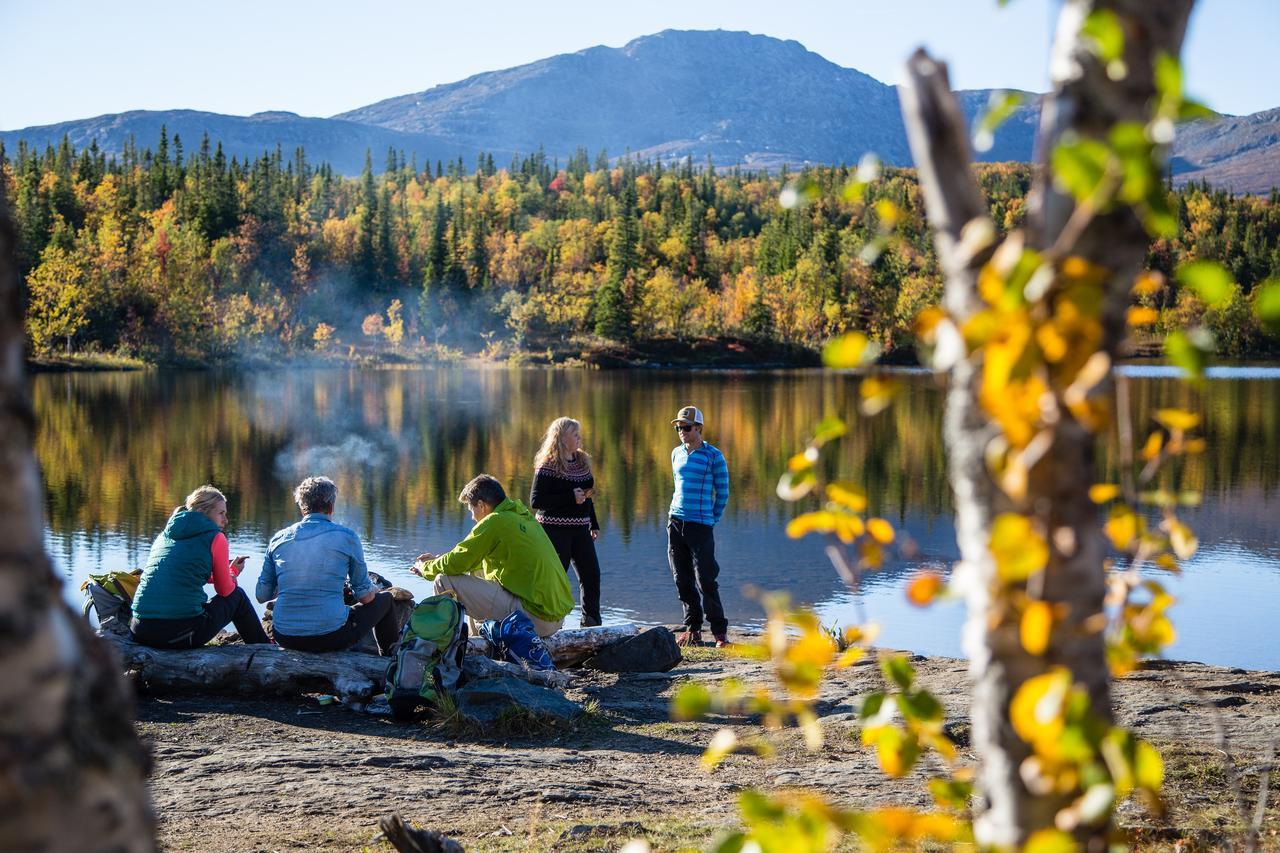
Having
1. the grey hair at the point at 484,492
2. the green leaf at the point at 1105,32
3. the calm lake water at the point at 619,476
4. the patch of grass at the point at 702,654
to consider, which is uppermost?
the green leaf at the point at 1105,32

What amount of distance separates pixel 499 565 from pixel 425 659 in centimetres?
127

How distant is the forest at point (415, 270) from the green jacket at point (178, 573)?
70.0 meters

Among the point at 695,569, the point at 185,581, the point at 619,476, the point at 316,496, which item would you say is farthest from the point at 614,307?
the point at 185,581

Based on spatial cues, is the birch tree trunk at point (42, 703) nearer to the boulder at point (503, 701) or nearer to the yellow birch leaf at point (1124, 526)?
the yellow birch leaf at point (1124, 526)

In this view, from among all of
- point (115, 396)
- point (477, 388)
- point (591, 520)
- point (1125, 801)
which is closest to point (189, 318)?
point (477, 388)

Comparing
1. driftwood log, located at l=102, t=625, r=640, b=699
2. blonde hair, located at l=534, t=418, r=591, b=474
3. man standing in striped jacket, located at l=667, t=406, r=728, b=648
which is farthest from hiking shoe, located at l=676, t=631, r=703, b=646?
driftwood log, located at l=102, t=625, r=640, b=699

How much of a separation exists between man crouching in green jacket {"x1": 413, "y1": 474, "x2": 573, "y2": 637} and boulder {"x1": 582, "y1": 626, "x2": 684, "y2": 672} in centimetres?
74

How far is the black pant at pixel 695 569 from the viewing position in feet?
34.6

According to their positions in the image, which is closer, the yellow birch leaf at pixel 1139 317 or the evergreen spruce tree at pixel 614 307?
the yellow birch leaf at pixel 1139 317

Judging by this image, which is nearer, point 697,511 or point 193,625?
point 193,625

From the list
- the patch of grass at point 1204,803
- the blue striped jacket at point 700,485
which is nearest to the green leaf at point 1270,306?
the patch of grass at point 1204,803

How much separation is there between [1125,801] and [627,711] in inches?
139

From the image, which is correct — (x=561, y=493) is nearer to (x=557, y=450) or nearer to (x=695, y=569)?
(x=557, y=450)

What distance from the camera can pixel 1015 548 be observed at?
1.50 m
